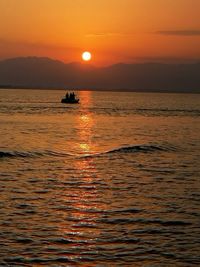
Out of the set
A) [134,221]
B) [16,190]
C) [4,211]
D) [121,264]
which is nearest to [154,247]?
[121,264]

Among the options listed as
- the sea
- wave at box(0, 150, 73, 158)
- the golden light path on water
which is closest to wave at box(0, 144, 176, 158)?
wave at box(0, 150, 73, 158)

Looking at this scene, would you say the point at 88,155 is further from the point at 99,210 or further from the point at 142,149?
the point at 99,210

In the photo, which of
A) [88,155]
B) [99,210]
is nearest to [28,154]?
[88,155]

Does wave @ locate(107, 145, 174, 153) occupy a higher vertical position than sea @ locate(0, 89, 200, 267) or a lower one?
higher

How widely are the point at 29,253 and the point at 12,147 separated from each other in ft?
86.0

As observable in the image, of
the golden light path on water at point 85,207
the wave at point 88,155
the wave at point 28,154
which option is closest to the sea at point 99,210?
the golden light path on water at point 85,207

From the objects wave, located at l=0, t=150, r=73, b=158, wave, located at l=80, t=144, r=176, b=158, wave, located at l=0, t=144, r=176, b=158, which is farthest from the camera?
wave, located at l=80, t=144, r=176, b=158

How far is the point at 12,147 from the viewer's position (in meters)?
38.5

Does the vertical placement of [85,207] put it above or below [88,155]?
below

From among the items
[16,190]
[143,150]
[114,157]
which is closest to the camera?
[16,190]

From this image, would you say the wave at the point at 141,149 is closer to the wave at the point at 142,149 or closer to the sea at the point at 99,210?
the wave at the point at 142,149

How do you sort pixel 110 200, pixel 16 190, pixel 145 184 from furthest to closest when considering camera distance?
pixel 145 184 → pixel 16 190 → pixel 110 200

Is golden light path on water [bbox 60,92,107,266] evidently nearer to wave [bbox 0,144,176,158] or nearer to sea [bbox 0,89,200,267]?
sea [bbox 0,89,200,267]

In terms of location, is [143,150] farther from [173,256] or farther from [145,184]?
[173,256]
